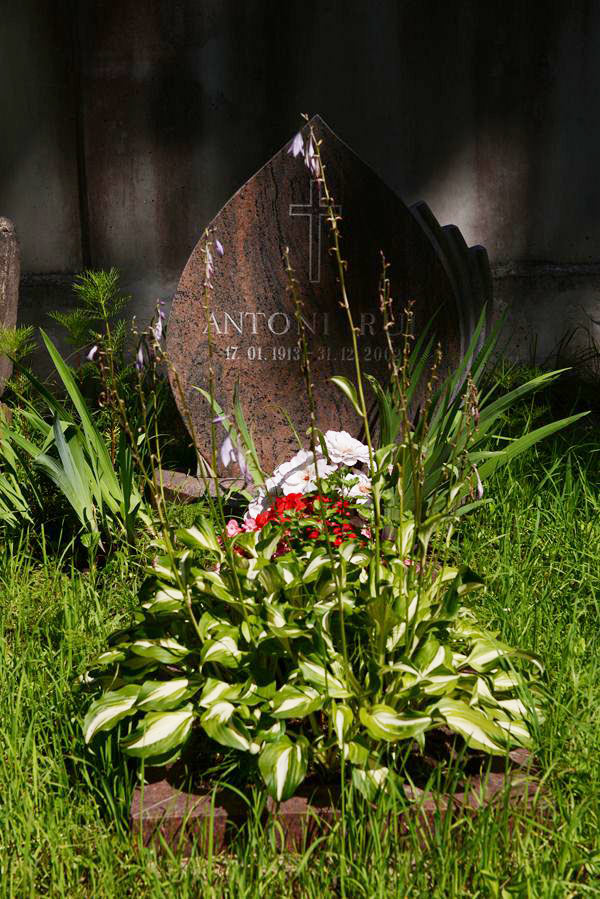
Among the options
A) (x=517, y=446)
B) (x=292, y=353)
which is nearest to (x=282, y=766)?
(x=517, y=446)

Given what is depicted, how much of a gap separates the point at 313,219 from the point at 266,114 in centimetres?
133

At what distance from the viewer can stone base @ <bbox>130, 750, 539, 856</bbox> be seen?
1531 mm

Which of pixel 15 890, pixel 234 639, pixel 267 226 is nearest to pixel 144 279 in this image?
pixel 267 226

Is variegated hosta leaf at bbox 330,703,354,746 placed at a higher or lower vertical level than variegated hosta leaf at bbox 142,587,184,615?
lower

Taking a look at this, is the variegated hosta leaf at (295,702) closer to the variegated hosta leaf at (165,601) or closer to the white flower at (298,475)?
the variegated hosta leaf at (165,601)

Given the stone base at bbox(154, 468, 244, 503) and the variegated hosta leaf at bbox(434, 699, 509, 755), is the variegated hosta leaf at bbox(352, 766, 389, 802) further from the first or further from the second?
the stone base at bbox(154, 468, 244, 503)

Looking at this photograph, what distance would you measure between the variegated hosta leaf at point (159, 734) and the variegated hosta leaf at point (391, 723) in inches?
12.4

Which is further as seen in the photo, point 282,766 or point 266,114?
point 266,114

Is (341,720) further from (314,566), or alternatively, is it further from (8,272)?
(8,272)

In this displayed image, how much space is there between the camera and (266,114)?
410 centimetres

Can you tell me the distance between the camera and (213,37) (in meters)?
4.02

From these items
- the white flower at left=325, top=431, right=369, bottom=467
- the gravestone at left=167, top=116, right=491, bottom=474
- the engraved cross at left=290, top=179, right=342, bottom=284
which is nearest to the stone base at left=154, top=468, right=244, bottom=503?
the gravestone at left=167, top=116, right=491, bottom=474

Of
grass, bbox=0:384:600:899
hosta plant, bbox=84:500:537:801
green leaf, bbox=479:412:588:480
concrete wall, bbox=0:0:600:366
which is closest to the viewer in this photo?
grass, bbox=0:384:600:899

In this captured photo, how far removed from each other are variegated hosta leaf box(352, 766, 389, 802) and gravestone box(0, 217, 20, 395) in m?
2.19
